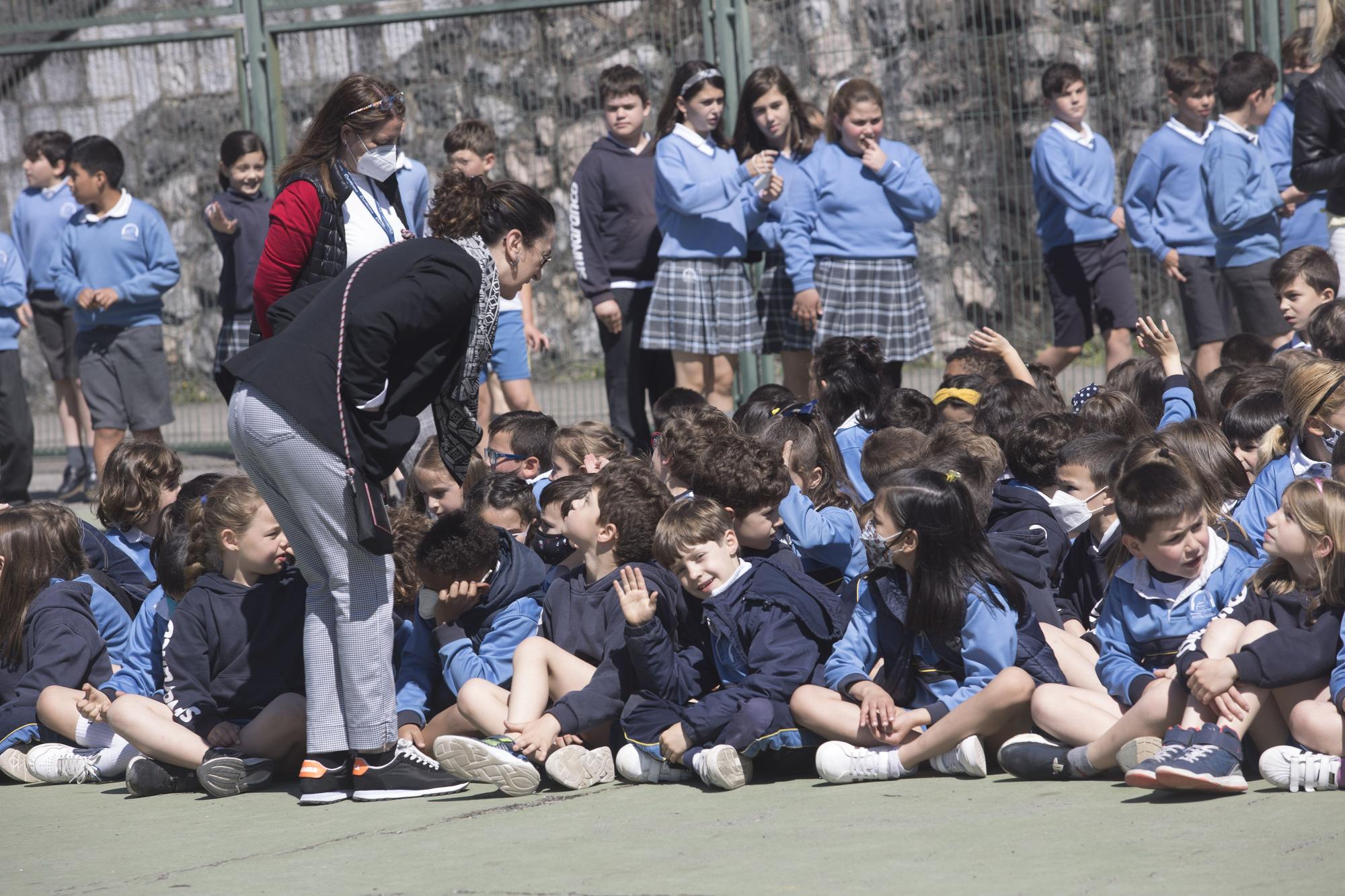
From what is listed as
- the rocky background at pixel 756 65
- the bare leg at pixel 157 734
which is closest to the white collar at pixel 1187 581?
the bare leg at pixel 157 734

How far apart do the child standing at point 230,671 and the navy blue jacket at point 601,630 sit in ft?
2.57

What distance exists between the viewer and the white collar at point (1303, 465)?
499 centimetres

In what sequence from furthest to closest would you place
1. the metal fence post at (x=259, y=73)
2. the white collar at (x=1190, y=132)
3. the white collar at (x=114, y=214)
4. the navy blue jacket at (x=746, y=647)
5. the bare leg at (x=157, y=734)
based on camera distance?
the metal fence post at (x=259, y=73), the white collar at (x=114, y=214), the white collar at (x=1190, y=132), the bare leg at (x=157, y=734), the navy blue jacket at (x=746, y=647)

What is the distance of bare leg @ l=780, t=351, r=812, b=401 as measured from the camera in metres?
9.09

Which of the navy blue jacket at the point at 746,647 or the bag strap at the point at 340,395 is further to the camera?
the navy blue jacket at the point at 746,647

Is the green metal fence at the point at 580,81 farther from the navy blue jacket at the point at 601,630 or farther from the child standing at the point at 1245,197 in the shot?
the navy blue jacket at the point at 601,630

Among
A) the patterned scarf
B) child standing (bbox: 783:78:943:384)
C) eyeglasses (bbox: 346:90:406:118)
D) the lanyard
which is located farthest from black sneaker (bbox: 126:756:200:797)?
child standing (bbox: 783:78:943:384)

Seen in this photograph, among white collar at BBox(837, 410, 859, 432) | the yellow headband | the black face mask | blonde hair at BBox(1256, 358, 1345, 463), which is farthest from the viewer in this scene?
the yellow headband

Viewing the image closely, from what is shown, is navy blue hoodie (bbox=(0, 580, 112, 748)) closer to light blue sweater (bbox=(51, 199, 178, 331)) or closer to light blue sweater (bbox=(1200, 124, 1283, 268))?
light blue sweater (bbox=(51, 199, 178, 331))

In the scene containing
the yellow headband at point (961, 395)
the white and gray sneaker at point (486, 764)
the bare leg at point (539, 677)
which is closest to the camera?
the white and gray sneaker at point (486, 764)

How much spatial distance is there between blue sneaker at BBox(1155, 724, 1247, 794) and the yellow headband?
114 inches

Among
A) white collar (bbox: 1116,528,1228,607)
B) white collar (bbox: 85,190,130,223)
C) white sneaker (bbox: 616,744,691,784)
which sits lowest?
white sneaker (bbox: 616,744,691,784)

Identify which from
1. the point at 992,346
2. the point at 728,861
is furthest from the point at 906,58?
the point at 728,861

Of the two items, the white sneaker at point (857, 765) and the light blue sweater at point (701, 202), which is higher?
the light blue sweater at point (701, 202)
